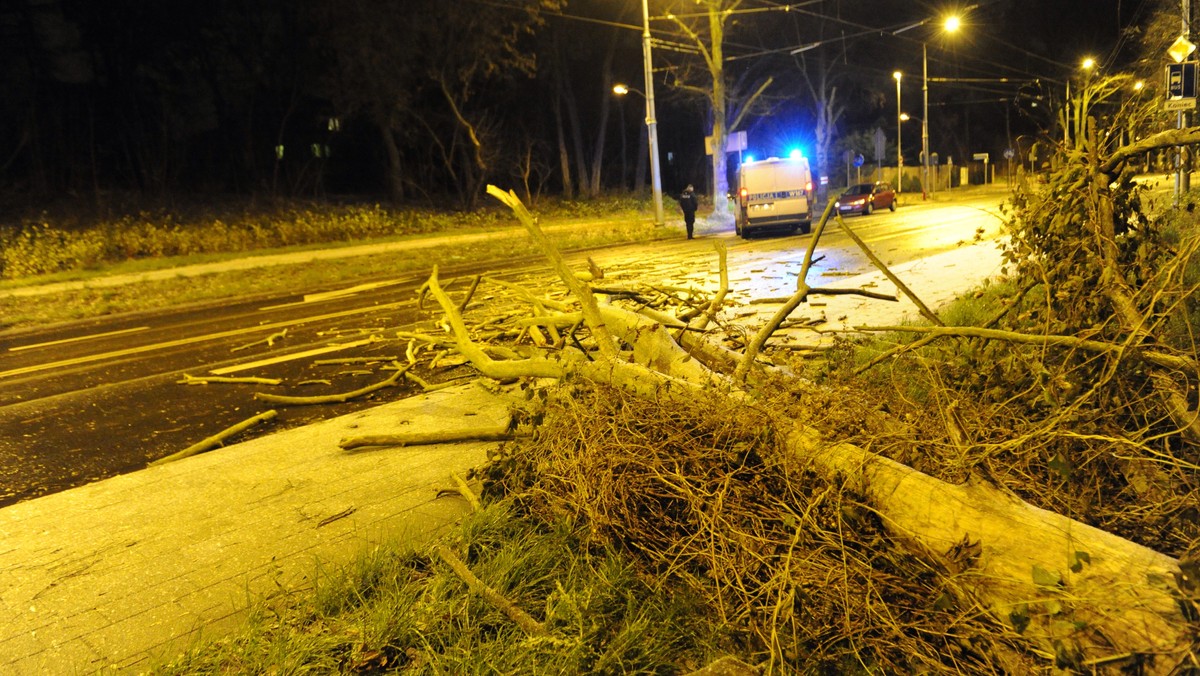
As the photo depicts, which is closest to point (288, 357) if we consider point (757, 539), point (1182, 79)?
point (757, 539)

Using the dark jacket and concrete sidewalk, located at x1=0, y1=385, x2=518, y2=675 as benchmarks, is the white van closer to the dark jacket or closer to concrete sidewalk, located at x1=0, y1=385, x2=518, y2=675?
the dark jacket

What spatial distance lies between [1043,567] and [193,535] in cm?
408

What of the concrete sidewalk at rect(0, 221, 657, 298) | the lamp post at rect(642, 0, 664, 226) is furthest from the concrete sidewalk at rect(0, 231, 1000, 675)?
the lamp post at rect(642, 0, 664, 226)

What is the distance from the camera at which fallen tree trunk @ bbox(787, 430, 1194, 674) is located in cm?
252

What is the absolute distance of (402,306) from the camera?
493 inches

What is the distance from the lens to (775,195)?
73.8ft

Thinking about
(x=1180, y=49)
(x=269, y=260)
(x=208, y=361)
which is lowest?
(x=208, y=361)

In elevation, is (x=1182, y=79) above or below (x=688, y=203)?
above

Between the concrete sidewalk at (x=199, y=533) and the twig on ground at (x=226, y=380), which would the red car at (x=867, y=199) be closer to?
the twig on ground at (x=226, y=380)

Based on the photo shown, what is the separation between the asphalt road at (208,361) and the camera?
6.11 m

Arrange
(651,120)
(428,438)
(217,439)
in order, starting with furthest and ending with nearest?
(651,120) < (217,439) < (428,438)

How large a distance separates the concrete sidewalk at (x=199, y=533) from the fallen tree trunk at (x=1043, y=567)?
235 cm

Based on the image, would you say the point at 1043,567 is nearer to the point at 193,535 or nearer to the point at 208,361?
the point at 193,535

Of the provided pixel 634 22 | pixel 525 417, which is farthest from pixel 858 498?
pixel 634 22
